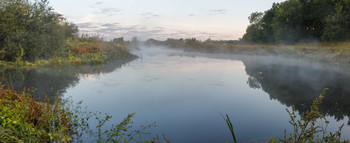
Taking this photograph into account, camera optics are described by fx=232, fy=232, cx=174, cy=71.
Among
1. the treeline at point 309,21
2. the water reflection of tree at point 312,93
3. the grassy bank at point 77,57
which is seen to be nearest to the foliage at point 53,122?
the water reflection of tree at point 312,93

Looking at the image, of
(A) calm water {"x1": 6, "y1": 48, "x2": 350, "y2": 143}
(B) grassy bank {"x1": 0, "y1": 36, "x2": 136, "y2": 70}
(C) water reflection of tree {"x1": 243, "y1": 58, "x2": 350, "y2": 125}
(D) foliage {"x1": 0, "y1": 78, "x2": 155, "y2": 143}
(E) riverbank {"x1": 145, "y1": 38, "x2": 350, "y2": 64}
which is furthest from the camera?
(E) riverbank {"x1": 145, "y1": 38, "x2": 350, "y2": 64}

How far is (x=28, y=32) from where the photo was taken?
1625 cm

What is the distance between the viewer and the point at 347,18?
3064 centimetres

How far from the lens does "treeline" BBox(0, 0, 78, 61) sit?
49.3 ft

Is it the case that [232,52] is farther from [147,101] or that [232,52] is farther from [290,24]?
[147,101]

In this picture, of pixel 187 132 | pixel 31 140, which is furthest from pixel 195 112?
pixel 31 140

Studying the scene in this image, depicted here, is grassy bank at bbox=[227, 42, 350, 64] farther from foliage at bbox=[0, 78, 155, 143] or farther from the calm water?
foliage at bbox=[0, 78, 155, 143]

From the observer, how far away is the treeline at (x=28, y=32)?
1504 cm

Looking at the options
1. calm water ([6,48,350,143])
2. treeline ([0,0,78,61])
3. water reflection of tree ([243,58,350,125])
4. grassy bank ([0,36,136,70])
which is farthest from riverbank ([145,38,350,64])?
treeline ([0,0,78,61])

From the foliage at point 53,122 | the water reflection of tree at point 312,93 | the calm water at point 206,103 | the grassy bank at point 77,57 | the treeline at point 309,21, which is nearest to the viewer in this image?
the foliage at point 53,122

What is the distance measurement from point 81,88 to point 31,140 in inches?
239

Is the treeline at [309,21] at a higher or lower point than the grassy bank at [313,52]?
higher

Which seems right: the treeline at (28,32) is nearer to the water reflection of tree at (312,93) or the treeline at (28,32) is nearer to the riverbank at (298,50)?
the water reflection of tree at (312,93)

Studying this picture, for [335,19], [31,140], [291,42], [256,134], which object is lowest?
[256,134]
